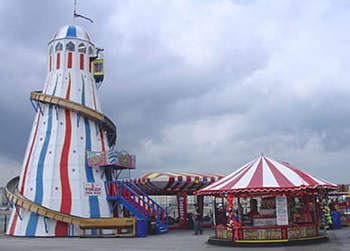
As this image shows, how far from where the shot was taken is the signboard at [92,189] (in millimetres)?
25734

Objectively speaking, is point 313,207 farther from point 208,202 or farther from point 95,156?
point 208,202

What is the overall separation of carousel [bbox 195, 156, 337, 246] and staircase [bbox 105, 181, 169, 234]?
30.2ft

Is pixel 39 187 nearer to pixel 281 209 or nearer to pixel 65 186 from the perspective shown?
pixel 65 186

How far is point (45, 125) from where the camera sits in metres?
26.8

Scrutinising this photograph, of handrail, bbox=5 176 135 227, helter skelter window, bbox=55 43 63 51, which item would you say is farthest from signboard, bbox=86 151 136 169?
helter skelter window, bbox=55 43 63 51

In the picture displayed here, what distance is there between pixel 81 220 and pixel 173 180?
6270 millimetres

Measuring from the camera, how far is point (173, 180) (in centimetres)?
2719

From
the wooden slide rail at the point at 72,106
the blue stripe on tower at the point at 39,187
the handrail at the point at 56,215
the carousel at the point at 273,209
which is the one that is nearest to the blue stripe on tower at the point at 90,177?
the wooden slide rail at the point at 72,106

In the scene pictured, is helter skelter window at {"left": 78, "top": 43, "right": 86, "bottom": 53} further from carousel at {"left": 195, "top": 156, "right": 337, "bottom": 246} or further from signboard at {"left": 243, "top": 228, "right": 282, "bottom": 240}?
signboard at {"left": 243, "top": 228, "right": 282, "bottom": 240}

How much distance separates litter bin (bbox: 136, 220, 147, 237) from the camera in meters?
22.7

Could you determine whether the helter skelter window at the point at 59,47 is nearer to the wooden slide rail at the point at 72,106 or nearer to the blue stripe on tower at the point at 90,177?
the wooden slide rail at the point at 72,106

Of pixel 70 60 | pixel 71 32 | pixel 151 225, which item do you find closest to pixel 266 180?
pixel 151 225

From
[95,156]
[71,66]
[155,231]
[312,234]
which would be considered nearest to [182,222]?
[155,231]

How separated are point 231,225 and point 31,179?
47.0 feet
